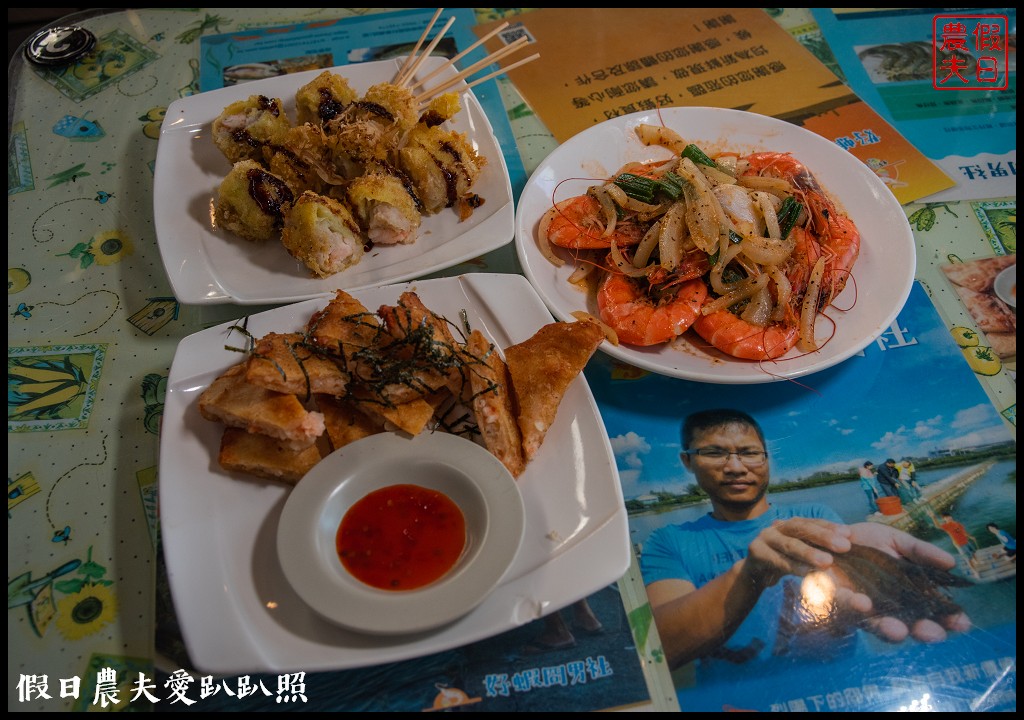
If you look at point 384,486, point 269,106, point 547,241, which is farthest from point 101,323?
point 547,241

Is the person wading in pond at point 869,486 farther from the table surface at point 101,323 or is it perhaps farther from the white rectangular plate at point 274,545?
the white rectangular plate at point 274,545

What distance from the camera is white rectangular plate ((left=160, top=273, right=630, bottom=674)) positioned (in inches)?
72.6

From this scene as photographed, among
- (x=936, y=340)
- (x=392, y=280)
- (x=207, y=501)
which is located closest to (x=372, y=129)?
(x=392, y=280)

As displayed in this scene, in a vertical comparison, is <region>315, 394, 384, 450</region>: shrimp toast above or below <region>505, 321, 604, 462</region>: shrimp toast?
below

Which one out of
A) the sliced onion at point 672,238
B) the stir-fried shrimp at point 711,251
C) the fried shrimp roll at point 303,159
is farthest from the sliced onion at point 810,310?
the fried shrimp roll at point 303,159

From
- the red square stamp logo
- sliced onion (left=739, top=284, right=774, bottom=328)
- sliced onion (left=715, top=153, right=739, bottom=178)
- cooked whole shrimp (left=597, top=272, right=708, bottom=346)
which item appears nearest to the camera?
cooked whole shrimp (left=597, top=272, right=708, bottom=346)

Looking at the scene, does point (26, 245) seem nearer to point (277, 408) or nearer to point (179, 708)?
point (277, 408)

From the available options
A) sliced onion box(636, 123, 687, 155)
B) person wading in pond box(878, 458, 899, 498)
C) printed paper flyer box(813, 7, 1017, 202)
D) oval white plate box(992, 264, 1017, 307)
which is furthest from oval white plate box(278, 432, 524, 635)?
printed paper flyer box(813, 7, 1017, 202)

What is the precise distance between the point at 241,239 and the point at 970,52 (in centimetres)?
437

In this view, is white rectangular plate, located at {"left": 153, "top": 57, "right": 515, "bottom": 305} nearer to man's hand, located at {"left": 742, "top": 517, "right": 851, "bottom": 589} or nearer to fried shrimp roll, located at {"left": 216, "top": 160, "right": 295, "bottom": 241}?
fried shrimp roll, located at {"left": 216, "top": 160, "right": 295, "bottom": 241}

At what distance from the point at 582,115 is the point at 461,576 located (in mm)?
2785

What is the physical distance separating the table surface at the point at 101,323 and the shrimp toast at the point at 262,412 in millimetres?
535

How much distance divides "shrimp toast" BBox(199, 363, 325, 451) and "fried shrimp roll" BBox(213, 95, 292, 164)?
1375 millimetres

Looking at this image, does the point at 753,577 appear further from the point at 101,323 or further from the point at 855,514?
the point at 101,323
